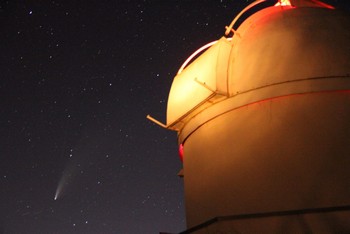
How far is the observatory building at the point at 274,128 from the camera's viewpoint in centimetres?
582

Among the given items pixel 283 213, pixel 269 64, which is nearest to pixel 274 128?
pixel 269 64

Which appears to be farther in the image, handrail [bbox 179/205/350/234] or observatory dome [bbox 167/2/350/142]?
observatory dome [bbox 167/2/350/142]

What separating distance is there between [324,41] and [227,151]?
2.39m

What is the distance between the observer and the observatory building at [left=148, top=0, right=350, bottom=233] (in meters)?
5.82

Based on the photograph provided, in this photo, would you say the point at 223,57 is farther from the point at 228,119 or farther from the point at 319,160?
the point at 319,160

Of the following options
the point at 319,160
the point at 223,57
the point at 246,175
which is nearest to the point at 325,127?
the point at 319,160

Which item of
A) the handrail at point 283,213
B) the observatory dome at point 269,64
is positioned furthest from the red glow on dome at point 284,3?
the handrail at point 283,213

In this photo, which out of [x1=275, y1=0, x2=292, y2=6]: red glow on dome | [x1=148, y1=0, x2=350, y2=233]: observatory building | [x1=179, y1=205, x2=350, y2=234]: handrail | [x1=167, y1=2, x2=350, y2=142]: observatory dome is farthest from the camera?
[x1=275, y1=0, x2=292, y2=6]: red glow on dome

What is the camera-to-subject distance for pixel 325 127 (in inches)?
240

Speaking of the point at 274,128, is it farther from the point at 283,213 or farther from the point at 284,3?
the point at 284,3

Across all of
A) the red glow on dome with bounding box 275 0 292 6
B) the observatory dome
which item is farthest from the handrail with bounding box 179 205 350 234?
the red glow on dome with bounding box 275 0 292 6

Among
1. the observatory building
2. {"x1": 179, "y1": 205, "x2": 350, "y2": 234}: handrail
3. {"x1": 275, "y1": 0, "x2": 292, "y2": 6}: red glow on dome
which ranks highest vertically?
{"x1": 275, "y1": 0, "x2": 292, "y2": 6}: red glow on dome

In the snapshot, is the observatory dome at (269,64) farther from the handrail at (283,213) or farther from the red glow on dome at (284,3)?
the handrail at (283,213)

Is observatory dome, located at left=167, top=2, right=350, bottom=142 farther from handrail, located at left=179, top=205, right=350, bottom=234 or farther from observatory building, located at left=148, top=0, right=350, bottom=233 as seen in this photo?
handrail, located at left=179, top=205, right=350, bottom=234
